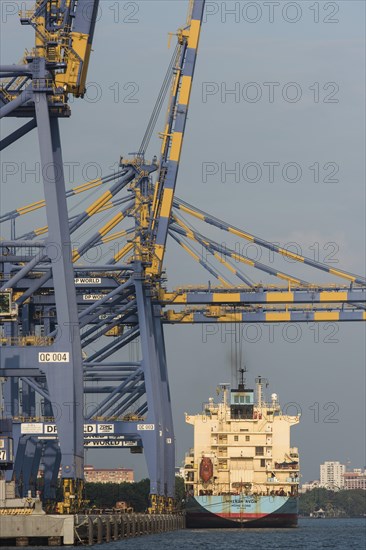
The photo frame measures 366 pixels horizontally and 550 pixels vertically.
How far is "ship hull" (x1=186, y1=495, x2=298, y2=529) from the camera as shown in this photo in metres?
86.8

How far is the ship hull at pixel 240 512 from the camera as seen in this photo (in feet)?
285

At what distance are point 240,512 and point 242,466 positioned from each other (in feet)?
14.6

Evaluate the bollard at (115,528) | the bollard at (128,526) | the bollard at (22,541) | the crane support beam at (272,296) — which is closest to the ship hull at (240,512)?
the crane support beam at (272,296)

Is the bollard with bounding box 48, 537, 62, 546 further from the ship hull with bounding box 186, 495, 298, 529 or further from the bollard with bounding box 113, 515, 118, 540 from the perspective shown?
the ship hull with bounding box 186, 495, 298, 529

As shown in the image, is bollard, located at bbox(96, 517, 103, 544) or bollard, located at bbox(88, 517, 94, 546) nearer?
bollard, located at bbox(88, 517, 94, 546)

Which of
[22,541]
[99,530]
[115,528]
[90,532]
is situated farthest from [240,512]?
[22,541]

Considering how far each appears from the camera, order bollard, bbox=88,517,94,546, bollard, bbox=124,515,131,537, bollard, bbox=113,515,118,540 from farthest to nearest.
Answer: bollard, bbox=124,515,131,537 < bollard, bbox=113,515,118,540 < bollard, bbox=88,517,94,546

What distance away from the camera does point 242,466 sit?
298ft

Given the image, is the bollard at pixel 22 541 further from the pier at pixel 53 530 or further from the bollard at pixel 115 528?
the bollard at pixel 115 528

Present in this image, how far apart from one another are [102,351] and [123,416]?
174 inches

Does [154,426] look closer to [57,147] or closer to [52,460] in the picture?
[52,460]

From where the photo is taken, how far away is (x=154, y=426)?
244 feet

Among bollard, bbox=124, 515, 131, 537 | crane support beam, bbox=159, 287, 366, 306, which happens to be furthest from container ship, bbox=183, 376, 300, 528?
bollard, bbox=124, 515, 131, 537

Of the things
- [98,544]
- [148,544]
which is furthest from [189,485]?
[98,544]
